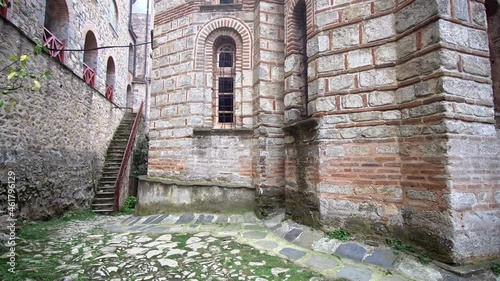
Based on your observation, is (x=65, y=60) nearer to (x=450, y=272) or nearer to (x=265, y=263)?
(x=265, y=263)

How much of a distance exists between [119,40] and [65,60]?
5939 millimetres

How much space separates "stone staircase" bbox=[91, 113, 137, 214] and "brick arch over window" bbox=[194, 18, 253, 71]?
20.5ft

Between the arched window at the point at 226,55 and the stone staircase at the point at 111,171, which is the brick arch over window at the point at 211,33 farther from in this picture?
the stone staircase at the point at 111,171

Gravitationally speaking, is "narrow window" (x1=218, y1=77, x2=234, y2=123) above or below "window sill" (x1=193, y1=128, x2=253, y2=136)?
Result: above

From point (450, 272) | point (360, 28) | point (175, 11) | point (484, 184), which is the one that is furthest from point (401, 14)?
point (175, 11)

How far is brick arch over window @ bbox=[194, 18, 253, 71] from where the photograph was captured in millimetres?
6301

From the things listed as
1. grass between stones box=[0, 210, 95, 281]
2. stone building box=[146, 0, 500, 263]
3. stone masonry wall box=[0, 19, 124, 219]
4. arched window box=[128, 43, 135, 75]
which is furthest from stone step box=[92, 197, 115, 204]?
arched window box=[128, 43, 135, 75]

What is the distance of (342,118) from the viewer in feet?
13.1

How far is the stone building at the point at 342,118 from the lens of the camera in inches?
123

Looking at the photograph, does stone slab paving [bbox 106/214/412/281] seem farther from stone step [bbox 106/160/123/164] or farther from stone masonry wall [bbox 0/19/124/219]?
stone step [bbox 106/160/123/164]

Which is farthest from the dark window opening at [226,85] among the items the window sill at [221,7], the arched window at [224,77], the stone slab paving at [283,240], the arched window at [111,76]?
the arched window at [111,76]

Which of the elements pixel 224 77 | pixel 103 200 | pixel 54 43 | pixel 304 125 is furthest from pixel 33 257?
pixel 54 43

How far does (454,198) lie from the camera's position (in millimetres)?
2951

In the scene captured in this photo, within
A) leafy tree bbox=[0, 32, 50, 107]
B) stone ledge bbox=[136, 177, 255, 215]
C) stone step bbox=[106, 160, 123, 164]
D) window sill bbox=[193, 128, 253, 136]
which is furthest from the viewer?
stone step bbox=[106, 160, 123, 164]
